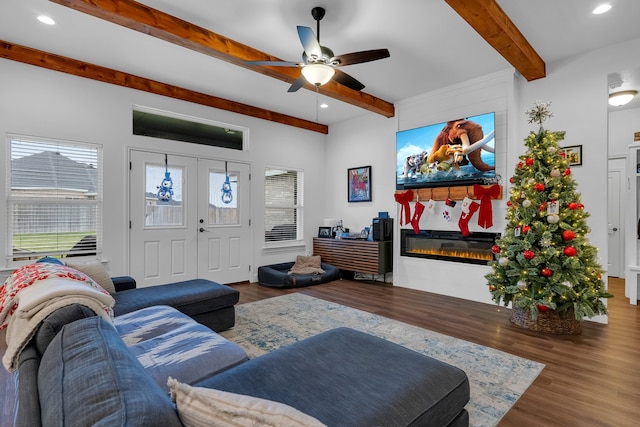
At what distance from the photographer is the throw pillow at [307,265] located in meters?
5.59

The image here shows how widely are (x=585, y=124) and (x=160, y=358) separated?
A: 470 cm

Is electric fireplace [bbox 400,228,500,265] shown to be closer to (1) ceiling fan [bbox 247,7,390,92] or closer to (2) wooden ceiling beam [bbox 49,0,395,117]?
(1) ceiling fan [bbox 247,7,390,92]

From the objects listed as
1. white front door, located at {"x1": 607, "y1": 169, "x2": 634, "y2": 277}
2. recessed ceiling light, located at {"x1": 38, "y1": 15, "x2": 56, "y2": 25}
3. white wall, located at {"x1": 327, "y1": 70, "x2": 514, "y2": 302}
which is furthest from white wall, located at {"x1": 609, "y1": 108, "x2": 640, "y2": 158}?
recessed ceiling light, located at {"x1": 38, "y1": 15, "x2": 56, "y2": 25}

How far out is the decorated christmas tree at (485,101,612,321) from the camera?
311cm

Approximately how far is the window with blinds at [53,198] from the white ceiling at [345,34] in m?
1.12

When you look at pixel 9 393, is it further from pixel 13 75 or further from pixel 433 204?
pixel 433 204

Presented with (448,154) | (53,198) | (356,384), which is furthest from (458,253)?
(53,198)

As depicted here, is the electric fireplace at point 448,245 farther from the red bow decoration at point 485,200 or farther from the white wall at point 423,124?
the red bow decoration at point 485,200

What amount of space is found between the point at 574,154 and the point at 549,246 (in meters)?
1.37

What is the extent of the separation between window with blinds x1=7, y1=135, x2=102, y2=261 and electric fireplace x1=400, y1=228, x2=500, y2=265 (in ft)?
14.4

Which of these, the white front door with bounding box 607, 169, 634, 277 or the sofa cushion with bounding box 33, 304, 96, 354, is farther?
the white front door with bounding box 607, 169, 634, 277

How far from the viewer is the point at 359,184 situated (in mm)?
6059

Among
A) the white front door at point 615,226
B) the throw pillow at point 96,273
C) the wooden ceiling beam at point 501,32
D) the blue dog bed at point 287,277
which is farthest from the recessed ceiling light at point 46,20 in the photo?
the white front door at point 615,226

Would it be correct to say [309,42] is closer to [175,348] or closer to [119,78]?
[175,348]
